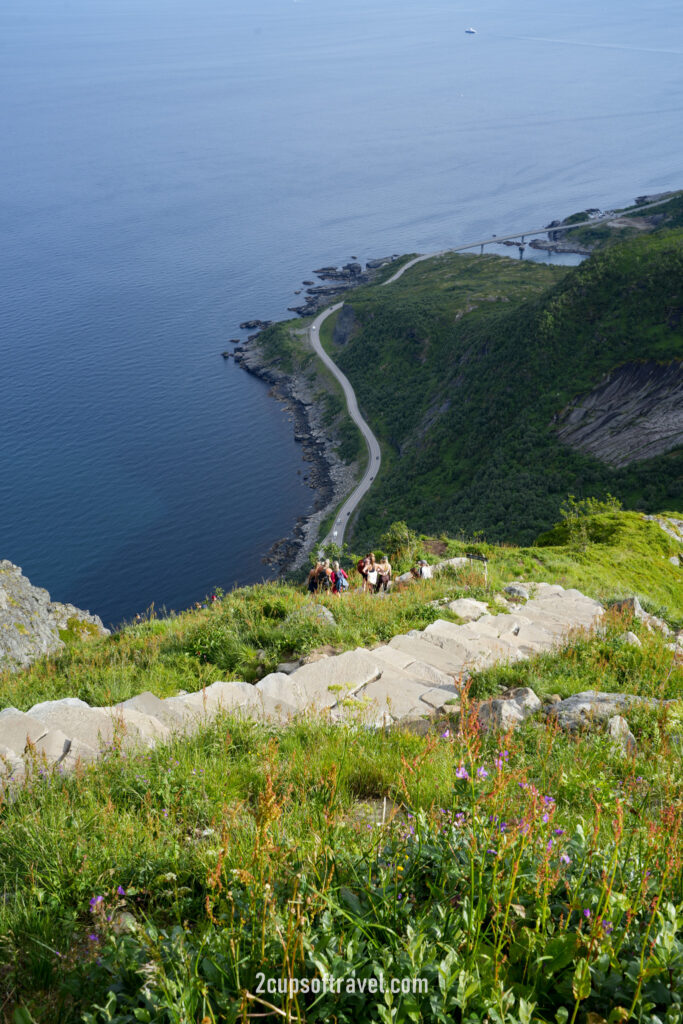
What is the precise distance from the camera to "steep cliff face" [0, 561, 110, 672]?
2120cm

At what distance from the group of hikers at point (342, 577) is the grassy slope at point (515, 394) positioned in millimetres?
29786

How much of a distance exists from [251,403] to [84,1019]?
109 metres

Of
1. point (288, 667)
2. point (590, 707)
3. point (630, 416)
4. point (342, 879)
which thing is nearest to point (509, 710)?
point (590, 707)

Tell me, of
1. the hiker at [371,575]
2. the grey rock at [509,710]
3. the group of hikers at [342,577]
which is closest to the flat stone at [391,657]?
the grey rock at [509,710]

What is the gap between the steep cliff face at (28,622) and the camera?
69.5 feet

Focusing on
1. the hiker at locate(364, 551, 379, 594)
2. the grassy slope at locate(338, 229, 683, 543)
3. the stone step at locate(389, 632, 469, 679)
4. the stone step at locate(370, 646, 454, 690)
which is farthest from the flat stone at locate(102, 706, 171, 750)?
the grassy slope at locate(338, 229, 683, 543)

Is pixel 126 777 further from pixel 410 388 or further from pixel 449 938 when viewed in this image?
pixel 410 388

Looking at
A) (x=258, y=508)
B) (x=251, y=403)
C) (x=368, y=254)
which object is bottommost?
(x=258, y=508)

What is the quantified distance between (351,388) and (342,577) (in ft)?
300

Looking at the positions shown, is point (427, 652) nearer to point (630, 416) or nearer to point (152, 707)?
point (152, 707)

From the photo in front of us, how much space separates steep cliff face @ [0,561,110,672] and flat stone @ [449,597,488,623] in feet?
36.4

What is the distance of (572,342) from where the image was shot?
7100 cm

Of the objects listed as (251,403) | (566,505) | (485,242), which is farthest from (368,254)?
(566,505)

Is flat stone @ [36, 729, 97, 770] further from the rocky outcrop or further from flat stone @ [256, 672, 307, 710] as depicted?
flat stone @ [256, 672, 307, 710]
